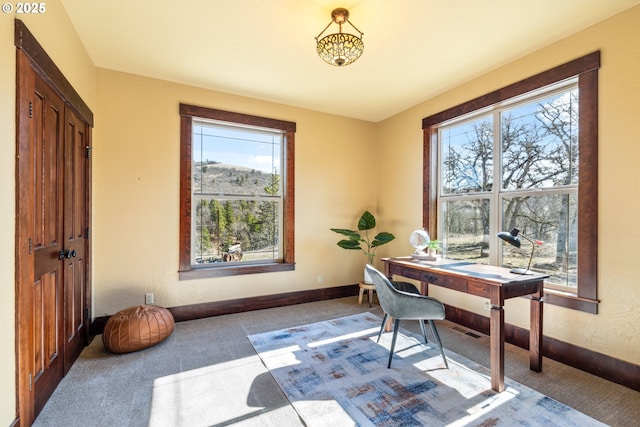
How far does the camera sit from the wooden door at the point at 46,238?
159 cm

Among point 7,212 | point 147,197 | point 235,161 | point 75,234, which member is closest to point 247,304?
point 147,197

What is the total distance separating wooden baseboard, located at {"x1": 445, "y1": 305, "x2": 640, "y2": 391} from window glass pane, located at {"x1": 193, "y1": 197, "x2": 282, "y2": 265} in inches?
108

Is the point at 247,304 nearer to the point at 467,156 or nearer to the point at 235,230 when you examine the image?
the point at 235,230

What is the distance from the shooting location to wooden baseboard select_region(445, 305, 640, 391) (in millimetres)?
2102

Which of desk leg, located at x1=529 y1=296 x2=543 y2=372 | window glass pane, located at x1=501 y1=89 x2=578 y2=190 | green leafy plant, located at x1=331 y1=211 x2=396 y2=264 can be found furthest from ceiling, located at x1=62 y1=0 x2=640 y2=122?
desk leg, located at x1=529 y1=296 x2=543 y2=372

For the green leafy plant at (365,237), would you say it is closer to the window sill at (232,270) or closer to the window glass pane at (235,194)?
the window sill at (232,270)

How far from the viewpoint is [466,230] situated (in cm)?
342

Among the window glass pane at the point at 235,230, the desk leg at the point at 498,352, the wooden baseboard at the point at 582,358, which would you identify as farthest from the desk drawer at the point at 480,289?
the window glass pane at the point at 235,230

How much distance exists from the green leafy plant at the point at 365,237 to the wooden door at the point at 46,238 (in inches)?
112

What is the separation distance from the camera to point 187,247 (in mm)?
3410

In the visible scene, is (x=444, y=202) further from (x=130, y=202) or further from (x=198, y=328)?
(x=130, y=202)

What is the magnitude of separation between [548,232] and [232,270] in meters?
3.42

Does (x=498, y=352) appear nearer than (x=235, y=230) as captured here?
Yes

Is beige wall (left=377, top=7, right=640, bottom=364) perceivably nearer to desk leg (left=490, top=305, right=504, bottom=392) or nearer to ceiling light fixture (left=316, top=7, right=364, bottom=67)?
desk leg (left=490, top=305, right=504, bottom=392)
